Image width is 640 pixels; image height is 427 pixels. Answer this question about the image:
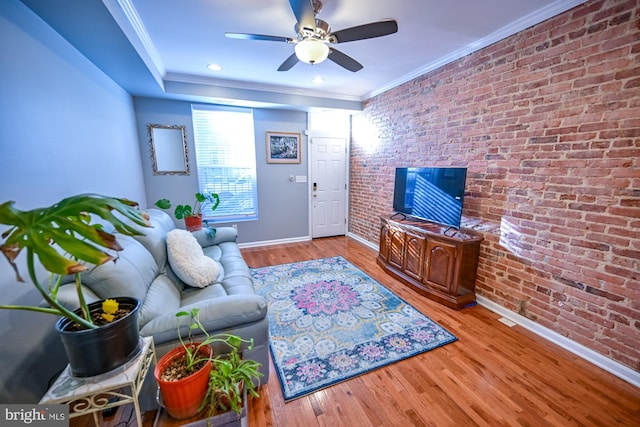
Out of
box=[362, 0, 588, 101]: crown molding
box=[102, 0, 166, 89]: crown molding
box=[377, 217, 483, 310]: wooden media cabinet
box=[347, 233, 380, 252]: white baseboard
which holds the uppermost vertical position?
box=[362, 0, 588, 101]: crown molding

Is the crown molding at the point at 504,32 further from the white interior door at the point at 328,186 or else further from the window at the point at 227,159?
the window at the point at 227,159

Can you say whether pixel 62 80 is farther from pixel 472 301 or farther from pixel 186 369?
pixel 472 301

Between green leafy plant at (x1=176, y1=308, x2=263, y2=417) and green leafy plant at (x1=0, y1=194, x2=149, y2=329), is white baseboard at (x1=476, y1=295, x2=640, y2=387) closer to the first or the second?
green leafy plant at (x1=176, y1=308, x2=263, y2=417)

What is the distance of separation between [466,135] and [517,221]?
981 millimetres

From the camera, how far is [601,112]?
1638mm

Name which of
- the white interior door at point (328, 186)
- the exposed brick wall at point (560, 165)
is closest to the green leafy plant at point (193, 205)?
the white interior door at point (328, 186)

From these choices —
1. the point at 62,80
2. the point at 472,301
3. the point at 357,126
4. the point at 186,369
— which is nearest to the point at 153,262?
the point at 186,369

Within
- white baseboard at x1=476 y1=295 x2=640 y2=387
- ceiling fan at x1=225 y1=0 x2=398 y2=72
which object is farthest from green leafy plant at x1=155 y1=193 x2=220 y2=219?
white baseboard at x1=476 y1=295 x2=640 y2=387

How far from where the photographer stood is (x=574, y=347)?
6.01 ft

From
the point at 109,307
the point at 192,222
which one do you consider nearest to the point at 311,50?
the point at 109,307

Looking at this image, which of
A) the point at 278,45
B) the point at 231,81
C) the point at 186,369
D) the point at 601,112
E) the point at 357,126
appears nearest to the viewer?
the point at 186,369

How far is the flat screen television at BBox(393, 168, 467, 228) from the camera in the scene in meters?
2.38

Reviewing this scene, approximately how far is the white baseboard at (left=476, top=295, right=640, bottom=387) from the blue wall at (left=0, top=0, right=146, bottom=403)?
3.24m

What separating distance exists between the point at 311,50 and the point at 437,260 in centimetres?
219
